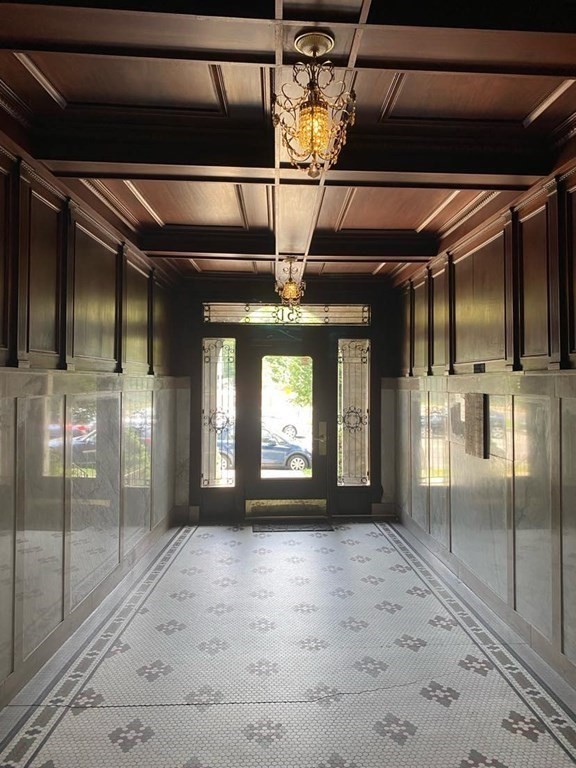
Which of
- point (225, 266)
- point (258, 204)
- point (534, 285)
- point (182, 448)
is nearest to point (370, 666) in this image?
point (534, 285)

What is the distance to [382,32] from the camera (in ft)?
5.53

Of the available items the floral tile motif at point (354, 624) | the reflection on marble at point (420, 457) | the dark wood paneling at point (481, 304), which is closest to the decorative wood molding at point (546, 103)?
the dark wood paneling at point (481, 304)

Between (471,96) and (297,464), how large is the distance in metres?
4.56

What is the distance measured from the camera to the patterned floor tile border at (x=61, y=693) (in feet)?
6.85

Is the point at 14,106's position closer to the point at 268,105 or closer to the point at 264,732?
the point at 268,105

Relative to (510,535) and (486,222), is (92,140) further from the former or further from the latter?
(510,535)

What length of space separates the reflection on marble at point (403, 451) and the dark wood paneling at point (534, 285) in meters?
2.49

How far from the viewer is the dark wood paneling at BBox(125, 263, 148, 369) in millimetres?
4098

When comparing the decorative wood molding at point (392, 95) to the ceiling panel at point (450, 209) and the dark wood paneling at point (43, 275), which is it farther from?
the dark wood paneling at point (43, 275)

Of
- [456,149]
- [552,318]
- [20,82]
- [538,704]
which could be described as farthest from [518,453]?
[20,82]

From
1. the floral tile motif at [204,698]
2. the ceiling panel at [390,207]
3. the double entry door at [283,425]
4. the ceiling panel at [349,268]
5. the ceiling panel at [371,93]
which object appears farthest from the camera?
the double entry door at [283,425]

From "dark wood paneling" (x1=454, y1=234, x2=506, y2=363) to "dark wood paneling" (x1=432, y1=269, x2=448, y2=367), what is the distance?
0.24m

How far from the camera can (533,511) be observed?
112 inches

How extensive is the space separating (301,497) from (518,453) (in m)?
3.34
